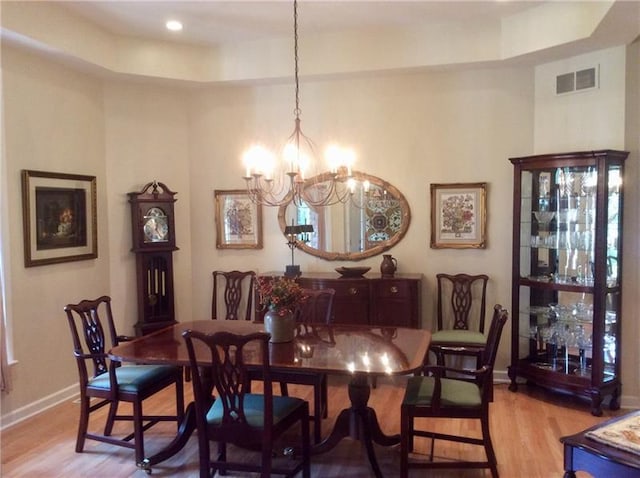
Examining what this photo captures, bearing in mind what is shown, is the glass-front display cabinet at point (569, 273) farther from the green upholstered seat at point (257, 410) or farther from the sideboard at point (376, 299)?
the green upholstered seat at point (257, 410)

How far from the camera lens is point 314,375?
3359 mm

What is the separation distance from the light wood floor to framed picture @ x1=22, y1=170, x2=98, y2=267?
127cm

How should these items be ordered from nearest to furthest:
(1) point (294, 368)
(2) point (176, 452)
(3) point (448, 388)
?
1. (1) point (294, 368)
2. (3) point (448, 388)
3. (2) point (176, 452)

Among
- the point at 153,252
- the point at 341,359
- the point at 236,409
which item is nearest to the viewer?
the point at 236,409

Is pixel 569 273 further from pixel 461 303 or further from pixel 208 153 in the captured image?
pixel 208 153

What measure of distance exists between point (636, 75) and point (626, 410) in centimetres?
259

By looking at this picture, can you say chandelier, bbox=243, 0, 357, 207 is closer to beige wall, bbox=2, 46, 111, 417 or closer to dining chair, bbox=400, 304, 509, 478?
beige wall, bbox=2, 46, 111, 417

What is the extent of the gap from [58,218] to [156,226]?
891 mm

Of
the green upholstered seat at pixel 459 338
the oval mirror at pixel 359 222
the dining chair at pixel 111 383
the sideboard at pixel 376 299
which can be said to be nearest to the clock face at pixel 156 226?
the oval mirror at pixel 359 222

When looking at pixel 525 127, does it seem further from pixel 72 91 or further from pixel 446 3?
pixel 72 91

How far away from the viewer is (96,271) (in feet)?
15.8

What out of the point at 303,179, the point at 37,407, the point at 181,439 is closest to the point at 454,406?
the point at 181,439

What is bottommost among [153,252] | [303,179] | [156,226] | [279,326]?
[279,326]

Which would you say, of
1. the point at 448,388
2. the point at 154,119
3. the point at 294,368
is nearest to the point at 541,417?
the point at 448,388
